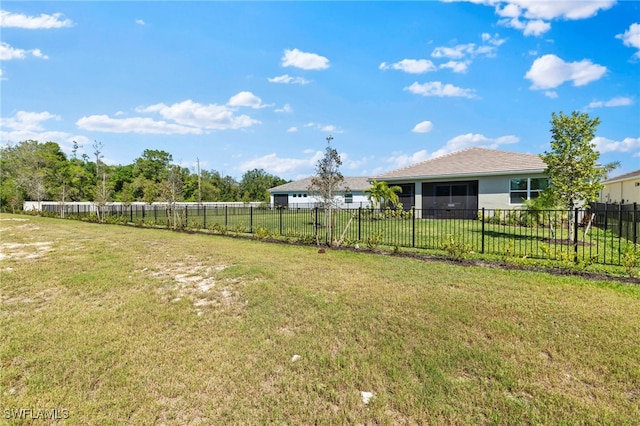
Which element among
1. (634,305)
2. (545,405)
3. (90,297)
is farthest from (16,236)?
(634,305)

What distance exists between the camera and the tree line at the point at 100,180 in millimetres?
24197

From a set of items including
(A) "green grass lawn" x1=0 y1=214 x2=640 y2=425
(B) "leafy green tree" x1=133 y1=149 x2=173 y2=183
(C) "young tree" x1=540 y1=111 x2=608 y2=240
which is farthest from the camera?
(B) "leafy green tree" x1=133 y1=149 x2=173 y2=183

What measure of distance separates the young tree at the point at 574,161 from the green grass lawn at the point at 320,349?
4.70 metres

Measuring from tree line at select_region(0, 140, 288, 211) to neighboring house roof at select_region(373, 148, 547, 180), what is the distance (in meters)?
13.4

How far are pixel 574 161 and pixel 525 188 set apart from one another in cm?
760

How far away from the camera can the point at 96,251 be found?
8.43 m

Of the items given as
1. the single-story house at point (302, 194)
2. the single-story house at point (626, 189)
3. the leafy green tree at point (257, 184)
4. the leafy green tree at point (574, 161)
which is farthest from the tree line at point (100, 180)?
the single-story house at point (626, 189)

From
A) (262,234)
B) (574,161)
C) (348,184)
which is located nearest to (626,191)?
(574,161)

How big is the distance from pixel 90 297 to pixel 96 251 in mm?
4397

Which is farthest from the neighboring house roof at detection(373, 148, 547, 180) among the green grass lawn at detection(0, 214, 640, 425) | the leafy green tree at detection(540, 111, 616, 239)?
→ the green grass lawn at detection(0, 214, 640, 425)

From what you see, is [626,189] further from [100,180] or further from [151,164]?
[151,164]

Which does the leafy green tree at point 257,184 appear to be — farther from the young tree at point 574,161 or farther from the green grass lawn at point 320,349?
the green grass lawn at point 320,349

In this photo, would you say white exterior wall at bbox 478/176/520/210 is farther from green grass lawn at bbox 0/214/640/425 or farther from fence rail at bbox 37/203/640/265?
green grass lawn at bbox 0/214/640/425

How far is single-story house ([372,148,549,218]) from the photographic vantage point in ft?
51.8
